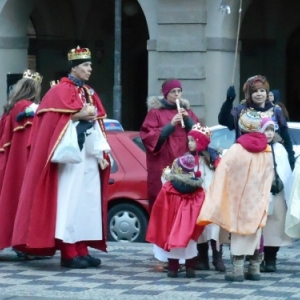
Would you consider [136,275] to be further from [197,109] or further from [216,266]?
[197,109]

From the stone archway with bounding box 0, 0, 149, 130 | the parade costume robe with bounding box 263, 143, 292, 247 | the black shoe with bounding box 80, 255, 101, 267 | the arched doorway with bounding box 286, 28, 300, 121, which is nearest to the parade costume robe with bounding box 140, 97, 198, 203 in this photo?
the black shoe with bounding box 80, 255, 101, 267

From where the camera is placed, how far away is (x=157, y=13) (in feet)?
66.3

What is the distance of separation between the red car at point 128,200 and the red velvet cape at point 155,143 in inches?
91.6

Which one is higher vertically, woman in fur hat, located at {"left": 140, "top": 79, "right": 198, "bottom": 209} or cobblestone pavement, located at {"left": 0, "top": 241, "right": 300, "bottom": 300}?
woman in fur hat, located at {"left": 140, "top": 79, "right": 198, "bottom": 209}

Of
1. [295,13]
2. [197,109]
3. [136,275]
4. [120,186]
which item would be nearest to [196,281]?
[136,275]

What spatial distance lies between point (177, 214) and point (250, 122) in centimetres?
95

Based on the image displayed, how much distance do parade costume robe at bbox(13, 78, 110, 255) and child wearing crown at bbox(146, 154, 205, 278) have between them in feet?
3.12

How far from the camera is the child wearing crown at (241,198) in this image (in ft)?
30.8

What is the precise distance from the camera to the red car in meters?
12.8

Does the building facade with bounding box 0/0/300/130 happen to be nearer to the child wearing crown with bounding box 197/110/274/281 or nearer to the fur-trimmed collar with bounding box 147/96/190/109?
the fur-trimmed collar with bounding box 147/96/190/109

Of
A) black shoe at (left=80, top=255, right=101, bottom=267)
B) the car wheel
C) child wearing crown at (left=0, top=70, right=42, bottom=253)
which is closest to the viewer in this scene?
black shoe at (left=80, top=255, right=101, bottom=267)

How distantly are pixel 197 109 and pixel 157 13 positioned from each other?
5.79 ft

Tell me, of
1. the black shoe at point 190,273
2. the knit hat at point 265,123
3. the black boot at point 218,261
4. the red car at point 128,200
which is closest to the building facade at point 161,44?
the red car at point 128,200

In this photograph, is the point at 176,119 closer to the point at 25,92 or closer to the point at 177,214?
the point at 177,214
